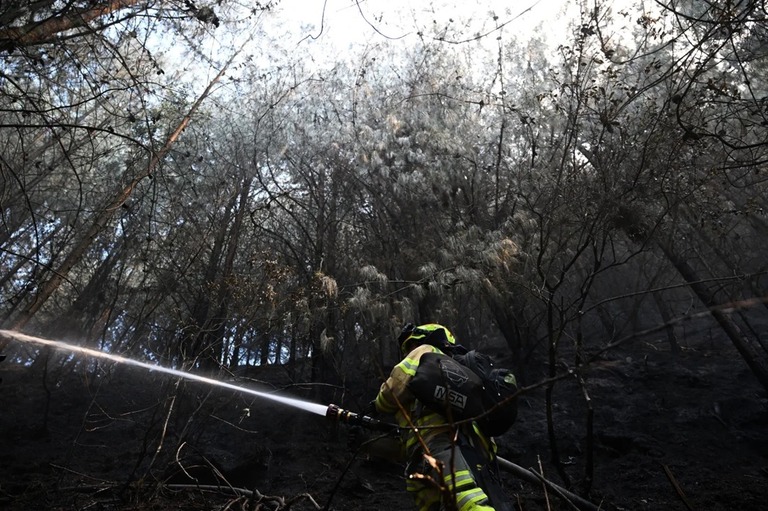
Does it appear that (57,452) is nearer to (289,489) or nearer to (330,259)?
(289,489)

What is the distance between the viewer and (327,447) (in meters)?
7.03

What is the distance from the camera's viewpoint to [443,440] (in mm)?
2922

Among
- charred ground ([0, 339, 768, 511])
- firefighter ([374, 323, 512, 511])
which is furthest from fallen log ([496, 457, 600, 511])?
firefighter ([374, 323, 512, 511])

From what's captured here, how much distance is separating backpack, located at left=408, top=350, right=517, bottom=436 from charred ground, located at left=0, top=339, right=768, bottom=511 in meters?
1.71

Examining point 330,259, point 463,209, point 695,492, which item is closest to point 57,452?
point 330,259

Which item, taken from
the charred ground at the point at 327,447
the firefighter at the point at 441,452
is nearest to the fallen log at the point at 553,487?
the charred ground at the point at 327,447

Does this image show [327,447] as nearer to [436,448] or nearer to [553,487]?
[553,487]

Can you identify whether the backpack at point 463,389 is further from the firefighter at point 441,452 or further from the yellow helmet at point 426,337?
the yellow helmet at point 426,337

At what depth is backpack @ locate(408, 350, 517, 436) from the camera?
2854 mm

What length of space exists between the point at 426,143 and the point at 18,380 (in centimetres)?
1020

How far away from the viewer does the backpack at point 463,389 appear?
2.85 m

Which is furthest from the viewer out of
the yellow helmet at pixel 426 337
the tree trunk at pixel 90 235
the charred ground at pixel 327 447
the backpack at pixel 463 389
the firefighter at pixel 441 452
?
the charred ground at pixel 327 447

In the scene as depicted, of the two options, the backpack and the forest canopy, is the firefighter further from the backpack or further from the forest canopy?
the forest canopy

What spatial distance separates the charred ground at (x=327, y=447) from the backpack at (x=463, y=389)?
171 centimetres
